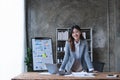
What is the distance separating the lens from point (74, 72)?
4.71 m

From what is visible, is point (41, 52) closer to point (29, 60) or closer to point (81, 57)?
point (29, 60)

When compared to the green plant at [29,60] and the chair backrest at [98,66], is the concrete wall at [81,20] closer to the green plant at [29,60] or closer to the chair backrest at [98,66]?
the green plant at [29,60]

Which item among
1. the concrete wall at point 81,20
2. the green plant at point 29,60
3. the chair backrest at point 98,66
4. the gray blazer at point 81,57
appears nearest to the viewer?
the gray blazer at point 81,57

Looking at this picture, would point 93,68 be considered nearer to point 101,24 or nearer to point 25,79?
point 25,79

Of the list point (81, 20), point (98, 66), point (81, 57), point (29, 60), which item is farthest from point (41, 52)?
point (81, 57)

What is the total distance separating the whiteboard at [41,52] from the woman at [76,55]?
3347mm

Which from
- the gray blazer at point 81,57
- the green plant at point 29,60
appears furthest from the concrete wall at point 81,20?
the gray blazer at point 81,57

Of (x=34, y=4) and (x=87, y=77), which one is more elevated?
(x=34, y=4)

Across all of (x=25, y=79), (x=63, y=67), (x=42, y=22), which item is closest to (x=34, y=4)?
(x=42, y=22)

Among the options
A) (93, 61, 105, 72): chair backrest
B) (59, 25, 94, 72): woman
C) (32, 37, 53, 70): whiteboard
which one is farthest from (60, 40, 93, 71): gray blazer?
(32, 37, 53, 70): whiteboard

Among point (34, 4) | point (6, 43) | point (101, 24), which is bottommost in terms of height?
point (6, 43)

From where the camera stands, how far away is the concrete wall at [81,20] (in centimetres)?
859

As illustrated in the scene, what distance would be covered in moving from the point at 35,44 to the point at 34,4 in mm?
1318

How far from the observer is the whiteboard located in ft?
26.7
